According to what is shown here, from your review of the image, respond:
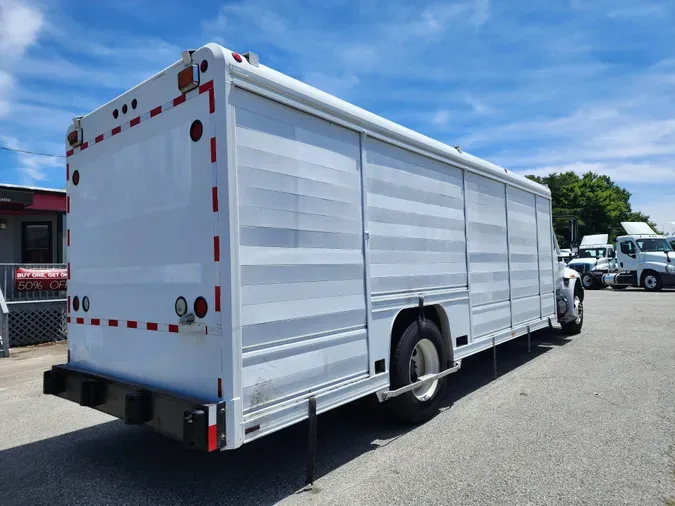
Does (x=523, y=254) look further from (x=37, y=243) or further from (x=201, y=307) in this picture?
(x=37, y=243)

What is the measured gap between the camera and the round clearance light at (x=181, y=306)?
336 centimetres

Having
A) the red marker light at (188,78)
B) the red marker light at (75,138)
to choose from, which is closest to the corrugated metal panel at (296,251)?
the red marker light at (188,78)

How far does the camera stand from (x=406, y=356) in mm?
4605

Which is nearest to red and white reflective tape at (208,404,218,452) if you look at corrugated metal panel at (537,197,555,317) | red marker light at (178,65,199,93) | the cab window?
red marker light at (178,65,199,93)

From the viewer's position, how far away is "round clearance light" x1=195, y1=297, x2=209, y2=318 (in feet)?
10.5

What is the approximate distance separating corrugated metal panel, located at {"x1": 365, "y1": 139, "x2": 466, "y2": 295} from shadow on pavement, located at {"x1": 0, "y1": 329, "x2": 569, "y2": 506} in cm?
126

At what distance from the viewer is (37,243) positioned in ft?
45.9

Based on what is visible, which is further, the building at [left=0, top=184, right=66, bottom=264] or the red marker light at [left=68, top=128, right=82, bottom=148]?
the building at [left=0, top=184, right=66, bottom=264]

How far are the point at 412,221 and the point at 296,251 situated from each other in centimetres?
166

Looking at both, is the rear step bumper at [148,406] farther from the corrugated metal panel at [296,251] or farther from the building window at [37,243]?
the building window at [37,243]

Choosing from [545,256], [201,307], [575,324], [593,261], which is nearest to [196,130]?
[201,307]

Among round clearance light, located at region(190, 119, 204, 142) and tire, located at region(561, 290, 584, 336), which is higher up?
round clearance light, located at region(190, 119, 204, 142)

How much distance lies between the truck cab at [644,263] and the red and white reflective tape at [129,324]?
2372 centimetres

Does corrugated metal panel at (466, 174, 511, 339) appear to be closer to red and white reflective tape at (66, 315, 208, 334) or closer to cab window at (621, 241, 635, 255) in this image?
red and white reflective tape at (66, 315, 208, 334)
